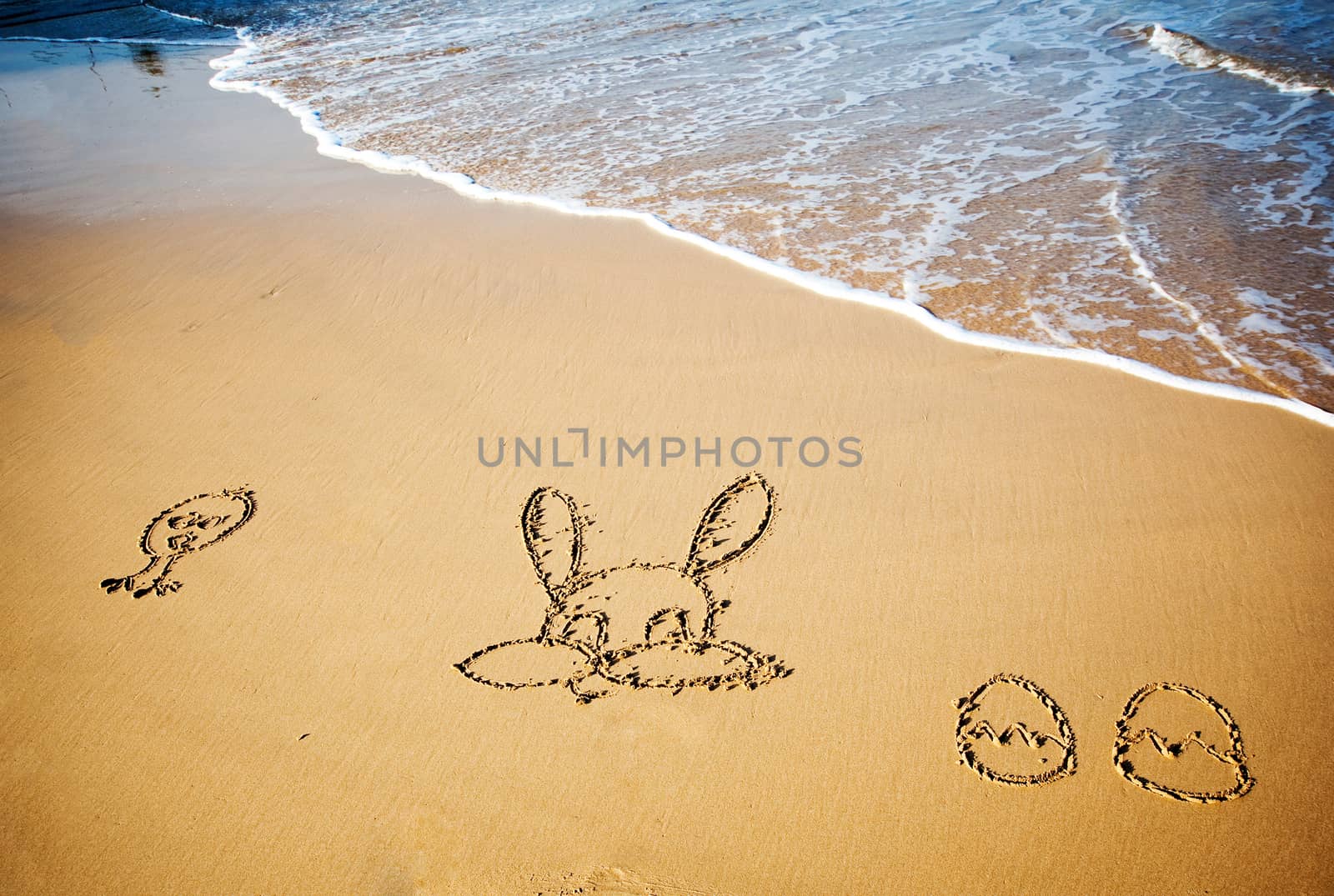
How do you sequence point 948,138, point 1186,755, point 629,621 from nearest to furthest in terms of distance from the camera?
point 1186,755, point 629,621, point 948,138

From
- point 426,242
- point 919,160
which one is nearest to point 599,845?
point 426,242

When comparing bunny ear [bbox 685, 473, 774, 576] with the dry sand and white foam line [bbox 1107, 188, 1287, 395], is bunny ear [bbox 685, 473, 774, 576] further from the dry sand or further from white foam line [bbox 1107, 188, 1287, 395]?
white foam line [bbox 1107, 188, 1287, 395]

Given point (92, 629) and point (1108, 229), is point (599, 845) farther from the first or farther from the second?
point (1108, 229)

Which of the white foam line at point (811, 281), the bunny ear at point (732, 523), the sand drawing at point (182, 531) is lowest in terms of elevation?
the sand drawing at point (182, 531)

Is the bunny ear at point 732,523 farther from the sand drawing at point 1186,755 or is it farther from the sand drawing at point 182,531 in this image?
the sand drawing at point 182,531

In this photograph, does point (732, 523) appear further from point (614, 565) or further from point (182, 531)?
point (182, 531)

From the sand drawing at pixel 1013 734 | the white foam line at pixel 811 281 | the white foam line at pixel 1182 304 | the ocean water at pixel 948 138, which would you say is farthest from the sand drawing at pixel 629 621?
the white foam line at pixel 1182 304

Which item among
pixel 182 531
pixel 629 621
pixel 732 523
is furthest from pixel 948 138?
pixel 182 531
